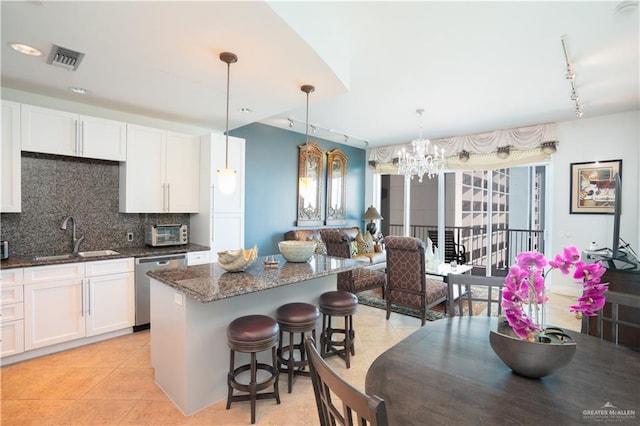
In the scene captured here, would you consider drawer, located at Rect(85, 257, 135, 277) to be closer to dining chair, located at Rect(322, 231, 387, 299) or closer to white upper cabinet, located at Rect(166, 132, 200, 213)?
white upper cabinet, located at Rect(166, 132, 200, 213)

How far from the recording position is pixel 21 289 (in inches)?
107

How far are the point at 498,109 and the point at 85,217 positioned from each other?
572 centimetres

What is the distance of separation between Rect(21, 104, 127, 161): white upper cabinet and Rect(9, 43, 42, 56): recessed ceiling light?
84 cm

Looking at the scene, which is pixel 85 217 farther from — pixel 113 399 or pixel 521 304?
pixel 521 304

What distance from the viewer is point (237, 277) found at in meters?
2.23

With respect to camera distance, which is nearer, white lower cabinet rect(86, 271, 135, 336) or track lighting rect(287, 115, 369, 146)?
white lower cabinet rect(86, 271, 135, 336)

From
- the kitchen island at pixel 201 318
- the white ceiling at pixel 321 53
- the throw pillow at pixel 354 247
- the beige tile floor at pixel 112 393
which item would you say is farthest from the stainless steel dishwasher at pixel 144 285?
the throw pillow at pixel 354 247

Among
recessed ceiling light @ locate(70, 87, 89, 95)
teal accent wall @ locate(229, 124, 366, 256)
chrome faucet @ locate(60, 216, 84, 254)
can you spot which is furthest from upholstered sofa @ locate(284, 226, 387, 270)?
recessed ceiling light @ locate(70, 87, 89, 95)

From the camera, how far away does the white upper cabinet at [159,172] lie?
3.65 metres

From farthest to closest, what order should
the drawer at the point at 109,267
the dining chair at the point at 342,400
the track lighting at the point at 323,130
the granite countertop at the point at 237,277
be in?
the track lighting at the point at 323,130, the drawer at the point at 109,267, the granite countertop at the point at 237,277, the dining chair at the point at 342,400

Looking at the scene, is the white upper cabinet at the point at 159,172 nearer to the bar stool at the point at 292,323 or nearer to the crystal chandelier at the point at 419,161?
the bar stool at the point at 292,323

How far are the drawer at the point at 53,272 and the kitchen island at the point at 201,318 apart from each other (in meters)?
1.24

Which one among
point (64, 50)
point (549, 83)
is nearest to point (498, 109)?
point (549, 83)

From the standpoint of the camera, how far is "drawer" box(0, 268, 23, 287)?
2.64m
